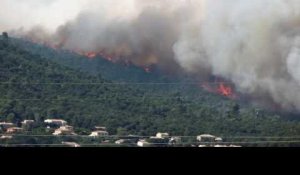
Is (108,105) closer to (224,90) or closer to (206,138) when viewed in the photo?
(224,90)

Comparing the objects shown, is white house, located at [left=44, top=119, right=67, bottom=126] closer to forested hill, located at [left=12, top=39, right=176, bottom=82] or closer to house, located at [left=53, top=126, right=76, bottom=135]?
house, located at [left=53, top=126, right=76, bottom=135]

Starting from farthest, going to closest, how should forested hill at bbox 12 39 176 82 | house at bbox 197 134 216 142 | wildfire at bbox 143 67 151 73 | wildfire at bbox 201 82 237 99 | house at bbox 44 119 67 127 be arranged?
wildfire at bbox 143 67 151 73
forested hill at bbox 12 39 176 82
wildfire at bbox 201 82 237 99
house at bbox 44 119 67 127
house at bbox 197 134 216 142

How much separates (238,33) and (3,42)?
14.2ft

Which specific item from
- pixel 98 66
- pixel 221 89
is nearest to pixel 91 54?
pixel 98 66

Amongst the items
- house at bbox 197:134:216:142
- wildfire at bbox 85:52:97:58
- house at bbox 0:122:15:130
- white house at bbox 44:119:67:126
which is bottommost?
house at bbox 197:134:216:142

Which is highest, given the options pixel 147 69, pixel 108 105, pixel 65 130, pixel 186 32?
pixel 186 32

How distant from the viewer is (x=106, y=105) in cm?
793

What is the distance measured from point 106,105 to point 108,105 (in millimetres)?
28

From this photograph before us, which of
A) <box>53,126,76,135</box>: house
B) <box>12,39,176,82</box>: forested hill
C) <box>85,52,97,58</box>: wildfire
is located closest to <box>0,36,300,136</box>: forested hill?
<box>12,39,176,82</box>: forested hill

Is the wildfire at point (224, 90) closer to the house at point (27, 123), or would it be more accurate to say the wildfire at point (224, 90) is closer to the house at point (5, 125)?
the house at point (27, 123)

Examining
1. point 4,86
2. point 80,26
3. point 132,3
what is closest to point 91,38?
point 80,26

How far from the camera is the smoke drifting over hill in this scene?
364 inches

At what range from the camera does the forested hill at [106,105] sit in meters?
6.93
